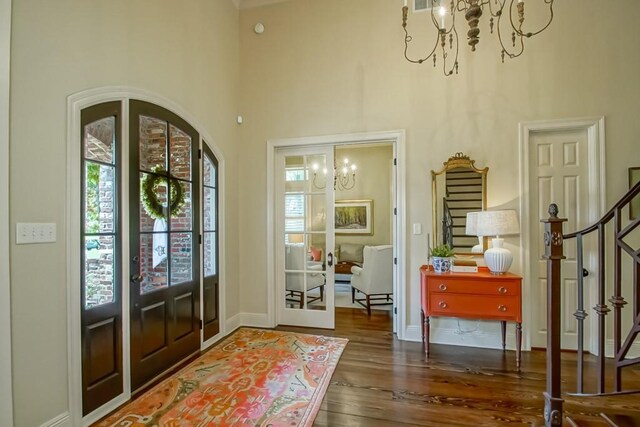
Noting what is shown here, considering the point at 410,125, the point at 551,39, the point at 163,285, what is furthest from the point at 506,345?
the point at 163,285

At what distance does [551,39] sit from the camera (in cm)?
336

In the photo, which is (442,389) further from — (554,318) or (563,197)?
(563,197)

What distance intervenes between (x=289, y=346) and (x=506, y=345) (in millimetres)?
2351

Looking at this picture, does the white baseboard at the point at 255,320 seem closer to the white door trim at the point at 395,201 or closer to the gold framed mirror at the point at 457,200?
the white door trim at the point at 395,201

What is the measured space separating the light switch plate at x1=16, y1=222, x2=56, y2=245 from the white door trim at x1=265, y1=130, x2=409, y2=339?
2.38 m

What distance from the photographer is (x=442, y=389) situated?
2.59 m

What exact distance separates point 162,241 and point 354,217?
4976 mm

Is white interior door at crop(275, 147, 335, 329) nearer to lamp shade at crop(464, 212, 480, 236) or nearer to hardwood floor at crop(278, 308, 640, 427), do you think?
hardwood floor at crop(278, 308, 640, 427)

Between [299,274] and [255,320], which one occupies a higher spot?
[299,274]

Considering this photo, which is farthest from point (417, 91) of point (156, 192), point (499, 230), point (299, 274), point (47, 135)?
point (47, 135)

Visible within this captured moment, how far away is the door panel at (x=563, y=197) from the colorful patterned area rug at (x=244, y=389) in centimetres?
227

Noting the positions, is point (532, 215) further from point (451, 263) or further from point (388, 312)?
point (388, 312)

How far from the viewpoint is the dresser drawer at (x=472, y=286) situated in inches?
118

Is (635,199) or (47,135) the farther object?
(635,199)
